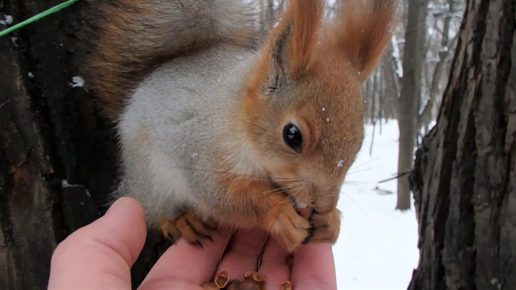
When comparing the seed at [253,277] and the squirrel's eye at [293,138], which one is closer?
the squirrel's eye at [293,138]

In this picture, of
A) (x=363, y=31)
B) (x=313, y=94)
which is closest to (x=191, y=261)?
(x=313, y=94)

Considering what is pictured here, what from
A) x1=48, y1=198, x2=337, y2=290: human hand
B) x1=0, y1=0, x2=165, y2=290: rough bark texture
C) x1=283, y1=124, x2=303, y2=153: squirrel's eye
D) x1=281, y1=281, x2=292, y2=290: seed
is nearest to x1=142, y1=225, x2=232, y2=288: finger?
x1=48, y1=198, x2=337, y2=290: human hand

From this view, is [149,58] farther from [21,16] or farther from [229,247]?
[229,247]

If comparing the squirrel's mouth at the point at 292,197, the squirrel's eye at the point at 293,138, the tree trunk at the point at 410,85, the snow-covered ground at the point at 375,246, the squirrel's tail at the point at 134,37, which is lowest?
the snow-covered ground at the point at 375,246

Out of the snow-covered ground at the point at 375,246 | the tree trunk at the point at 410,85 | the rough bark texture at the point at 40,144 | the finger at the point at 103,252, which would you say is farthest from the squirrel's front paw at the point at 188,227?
the tree trunk at the point at 410,85

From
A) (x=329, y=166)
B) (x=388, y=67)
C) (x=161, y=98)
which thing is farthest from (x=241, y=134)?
(x=388, y=67)

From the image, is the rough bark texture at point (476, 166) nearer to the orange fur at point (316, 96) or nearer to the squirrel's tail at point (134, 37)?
the orange fur at point (316, 96)
